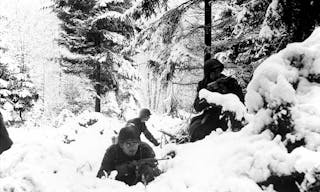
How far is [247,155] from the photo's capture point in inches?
91.0

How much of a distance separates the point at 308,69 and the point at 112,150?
3022mm

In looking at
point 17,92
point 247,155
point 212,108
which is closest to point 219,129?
point 247,155

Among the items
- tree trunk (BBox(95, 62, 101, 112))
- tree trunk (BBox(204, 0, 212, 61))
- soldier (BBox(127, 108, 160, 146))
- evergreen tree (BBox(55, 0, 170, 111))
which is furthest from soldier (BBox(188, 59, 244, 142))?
tree trunk (BBox(95, 62, 101, 112))

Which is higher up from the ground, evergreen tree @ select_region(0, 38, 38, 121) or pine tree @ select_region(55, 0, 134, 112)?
pine tree @ select_region(55, 0, 134, 112)

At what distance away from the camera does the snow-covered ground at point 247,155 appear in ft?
6.82

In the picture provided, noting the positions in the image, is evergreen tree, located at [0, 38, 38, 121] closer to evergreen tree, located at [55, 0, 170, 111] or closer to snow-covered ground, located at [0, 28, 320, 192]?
evergreen tree, located at [55, 0, 170, 111]

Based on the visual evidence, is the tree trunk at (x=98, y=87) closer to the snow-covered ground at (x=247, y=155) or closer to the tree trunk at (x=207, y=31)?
the tree trunk at (x=207, y=31)

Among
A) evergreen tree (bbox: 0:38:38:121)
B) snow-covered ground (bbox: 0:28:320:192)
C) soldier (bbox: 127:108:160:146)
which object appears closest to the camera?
snow-covered ground (bbox: 0:28:320:192)

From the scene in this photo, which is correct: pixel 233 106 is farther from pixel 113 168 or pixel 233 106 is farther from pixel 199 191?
pixel 113 168

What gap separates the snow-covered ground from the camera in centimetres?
208

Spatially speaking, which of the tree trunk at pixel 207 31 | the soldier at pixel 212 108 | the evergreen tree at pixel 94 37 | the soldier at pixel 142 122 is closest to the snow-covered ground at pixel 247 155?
the soldier at pixel 212 108

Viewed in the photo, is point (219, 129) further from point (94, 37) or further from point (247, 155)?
point (94, 37)

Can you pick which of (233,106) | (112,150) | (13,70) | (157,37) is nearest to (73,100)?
(13,70)

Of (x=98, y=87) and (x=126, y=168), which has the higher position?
(x=98, y=87)
